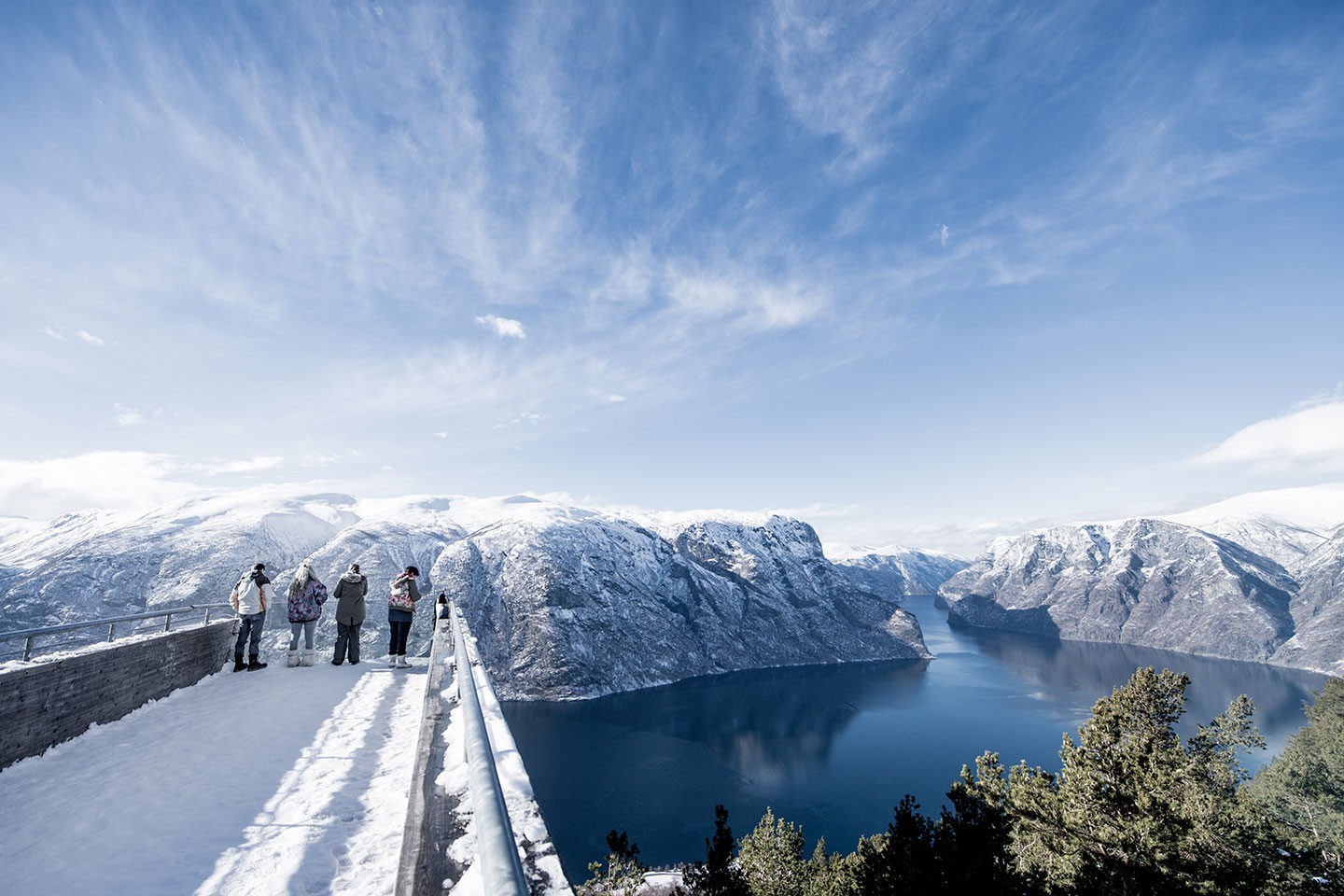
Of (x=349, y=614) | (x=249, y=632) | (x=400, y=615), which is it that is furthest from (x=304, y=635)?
(x=249, y=632)

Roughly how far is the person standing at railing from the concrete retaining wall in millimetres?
2276

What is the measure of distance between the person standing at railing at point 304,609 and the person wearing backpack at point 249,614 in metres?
0.76

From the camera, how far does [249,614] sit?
612 inches

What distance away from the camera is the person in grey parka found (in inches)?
607

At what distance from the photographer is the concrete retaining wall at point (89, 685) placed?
9112 millimetres

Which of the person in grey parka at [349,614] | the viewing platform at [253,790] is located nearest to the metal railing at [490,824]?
the viewing platform at [253,790]

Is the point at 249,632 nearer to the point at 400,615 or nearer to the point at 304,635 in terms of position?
the point at 304,635

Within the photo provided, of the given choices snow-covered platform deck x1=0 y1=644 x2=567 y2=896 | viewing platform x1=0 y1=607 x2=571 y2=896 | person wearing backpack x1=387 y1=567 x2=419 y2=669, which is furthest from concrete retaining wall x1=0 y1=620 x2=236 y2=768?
person wearing backpack x1=387 y1=567 x2=419 y2=669

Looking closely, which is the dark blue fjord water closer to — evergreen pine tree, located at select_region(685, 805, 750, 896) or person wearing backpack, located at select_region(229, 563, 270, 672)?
evergreen pine tree, located at select_region(685, 805, 750, 896)

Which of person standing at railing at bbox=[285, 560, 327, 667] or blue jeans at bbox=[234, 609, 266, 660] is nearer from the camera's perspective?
person standing at railing at bbox=[285, 560, 327, 667]

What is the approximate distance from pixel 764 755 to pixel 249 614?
484 ft

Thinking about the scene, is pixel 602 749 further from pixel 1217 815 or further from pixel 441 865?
pixel 441 865

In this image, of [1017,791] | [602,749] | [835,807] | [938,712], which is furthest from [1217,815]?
[938,712]

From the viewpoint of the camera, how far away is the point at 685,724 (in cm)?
16362
